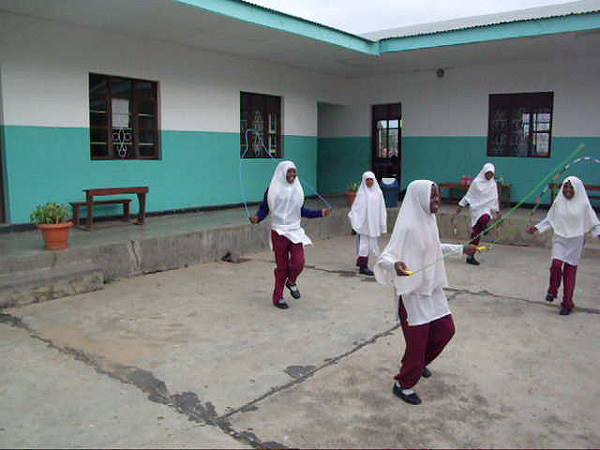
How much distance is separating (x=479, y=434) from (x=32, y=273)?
513 cm

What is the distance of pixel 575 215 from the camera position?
5.86 meters

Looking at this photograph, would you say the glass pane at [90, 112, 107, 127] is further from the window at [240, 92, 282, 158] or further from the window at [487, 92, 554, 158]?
the window at [487, 92, 554, 158]

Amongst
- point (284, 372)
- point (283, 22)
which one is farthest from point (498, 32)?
point (284, 372)

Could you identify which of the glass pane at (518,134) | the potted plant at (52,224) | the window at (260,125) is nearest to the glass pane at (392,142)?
the glass pane at (518,134)

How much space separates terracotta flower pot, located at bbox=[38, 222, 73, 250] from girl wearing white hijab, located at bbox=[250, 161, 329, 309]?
2.37 m

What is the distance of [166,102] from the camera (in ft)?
33.0

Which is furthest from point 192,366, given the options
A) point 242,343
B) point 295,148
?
point 295,148

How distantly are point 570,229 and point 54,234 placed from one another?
5.82 m

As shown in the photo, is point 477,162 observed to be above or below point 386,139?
below

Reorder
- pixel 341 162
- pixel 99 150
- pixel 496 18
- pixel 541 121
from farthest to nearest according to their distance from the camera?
pixel 341 162
pixel 496 18
pixel 541 121
pixel 99 150

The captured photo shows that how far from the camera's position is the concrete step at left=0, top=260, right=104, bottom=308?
232 inches

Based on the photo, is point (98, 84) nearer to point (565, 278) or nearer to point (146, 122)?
point (146, 122)

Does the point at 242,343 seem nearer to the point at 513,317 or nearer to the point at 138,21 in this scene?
the point at 513,317

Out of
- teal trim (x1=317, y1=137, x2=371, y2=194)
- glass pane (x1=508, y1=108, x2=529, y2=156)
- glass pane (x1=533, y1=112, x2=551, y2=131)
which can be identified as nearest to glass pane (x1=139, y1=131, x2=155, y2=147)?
teal trim (x1=317, y1=137, x2=371, y2=194)
